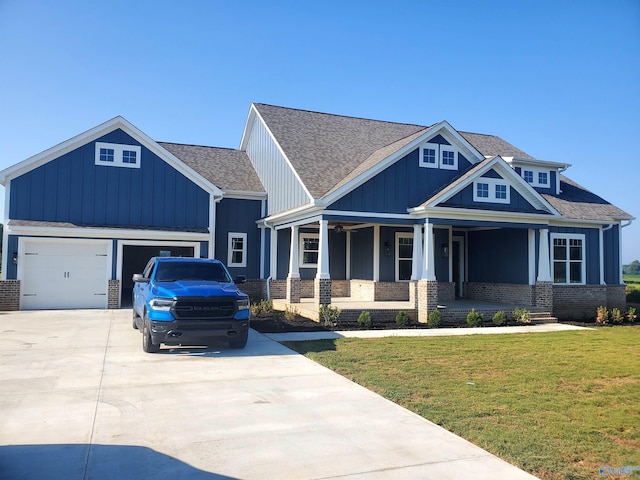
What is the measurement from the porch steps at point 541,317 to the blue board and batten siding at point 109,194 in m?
12.8

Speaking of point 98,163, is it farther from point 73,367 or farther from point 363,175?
point 73,367

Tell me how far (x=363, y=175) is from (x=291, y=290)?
17.1 feet

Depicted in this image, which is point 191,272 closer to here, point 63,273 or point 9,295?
point 63,273

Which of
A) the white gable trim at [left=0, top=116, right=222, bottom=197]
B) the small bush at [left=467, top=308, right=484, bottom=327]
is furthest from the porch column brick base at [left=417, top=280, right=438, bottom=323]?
the white gable trim at [left=0, top=116, right=222, bottom=197]

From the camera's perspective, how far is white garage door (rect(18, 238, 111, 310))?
17.9 m

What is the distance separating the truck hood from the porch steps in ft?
37.4

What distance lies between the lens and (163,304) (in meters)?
10.2

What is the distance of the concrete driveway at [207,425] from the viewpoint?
4852mm

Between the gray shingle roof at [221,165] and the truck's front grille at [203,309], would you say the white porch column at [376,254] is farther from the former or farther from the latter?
the truck's front grille at [203,309]

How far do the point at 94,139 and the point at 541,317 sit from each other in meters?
17.5

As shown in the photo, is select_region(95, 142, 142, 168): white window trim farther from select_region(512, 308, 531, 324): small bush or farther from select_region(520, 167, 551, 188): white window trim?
select_region(520, 167, 551, 188): white window trim

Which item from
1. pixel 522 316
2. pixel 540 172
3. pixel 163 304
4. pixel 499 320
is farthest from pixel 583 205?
pixel 163 304

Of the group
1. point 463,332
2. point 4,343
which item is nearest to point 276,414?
point 4,343

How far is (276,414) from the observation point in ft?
21.6
